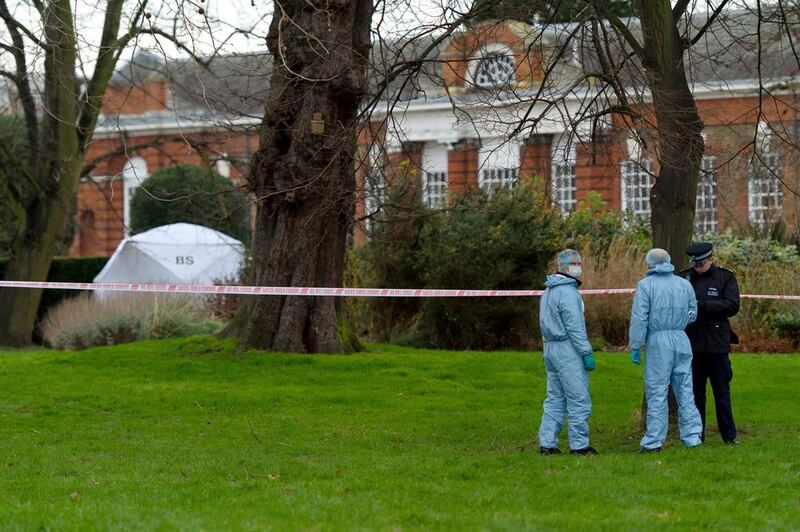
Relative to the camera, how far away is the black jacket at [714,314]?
10.0m

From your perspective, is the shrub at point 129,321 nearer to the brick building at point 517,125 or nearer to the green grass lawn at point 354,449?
the brick building at point 517,125

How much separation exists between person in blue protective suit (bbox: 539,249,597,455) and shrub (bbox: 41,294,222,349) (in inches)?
513

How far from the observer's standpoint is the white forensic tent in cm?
3005

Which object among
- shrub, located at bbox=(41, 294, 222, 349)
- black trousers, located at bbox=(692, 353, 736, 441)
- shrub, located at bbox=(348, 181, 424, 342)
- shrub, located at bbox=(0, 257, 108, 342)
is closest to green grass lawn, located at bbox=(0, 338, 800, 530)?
black trousers, located at bbox=(692, 353, 736, 441)

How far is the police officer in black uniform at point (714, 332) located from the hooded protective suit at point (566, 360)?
108 centimetres

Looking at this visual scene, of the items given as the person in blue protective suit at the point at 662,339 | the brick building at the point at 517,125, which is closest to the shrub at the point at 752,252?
the brick building at the point at 517,125

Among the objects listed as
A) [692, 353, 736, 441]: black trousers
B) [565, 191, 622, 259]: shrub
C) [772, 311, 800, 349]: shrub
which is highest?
[565, 191, 622, 259]: shrub

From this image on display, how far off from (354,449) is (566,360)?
1970mm

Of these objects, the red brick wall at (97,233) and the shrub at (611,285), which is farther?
the red brick wall at (97,233)

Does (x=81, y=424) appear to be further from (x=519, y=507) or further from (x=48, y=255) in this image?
(x=48, y=255)

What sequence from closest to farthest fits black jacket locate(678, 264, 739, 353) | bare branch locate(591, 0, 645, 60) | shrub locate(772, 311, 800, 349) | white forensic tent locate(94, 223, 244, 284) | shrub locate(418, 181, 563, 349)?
black jacket locate(678, 264, 739, 353) < bare branch locate(591, 0, 645, 60) < shrub locate(772, 311, 800, 349) < shrub locate(418, 181, 563, 349) < white forensic tent locate(94, 223, 244, 284)

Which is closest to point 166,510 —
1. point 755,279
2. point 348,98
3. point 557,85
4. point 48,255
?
point 557,85

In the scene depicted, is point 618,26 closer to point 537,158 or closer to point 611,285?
point 537,158

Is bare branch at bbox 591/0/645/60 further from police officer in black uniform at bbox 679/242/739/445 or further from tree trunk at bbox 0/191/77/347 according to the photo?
tree trunk at bbox 0/191/77/347
